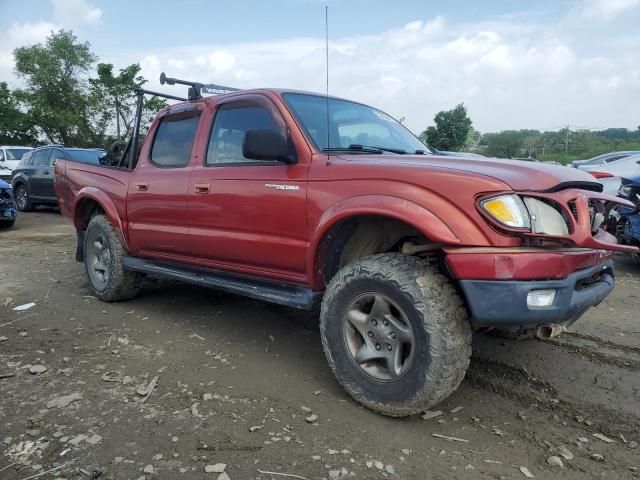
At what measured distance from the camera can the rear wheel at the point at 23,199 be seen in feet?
43.6

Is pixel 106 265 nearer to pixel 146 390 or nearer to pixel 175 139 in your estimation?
pixel 175 139

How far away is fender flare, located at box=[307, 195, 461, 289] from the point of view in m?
2.48

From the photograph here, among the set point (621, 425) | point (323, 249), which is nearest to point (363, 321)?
point (323, 249)

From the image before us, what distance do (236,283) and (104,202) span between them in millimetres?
1966

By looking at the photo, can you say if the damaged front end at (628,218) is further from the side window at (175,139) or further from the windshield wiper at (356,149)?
the side window at (175,139)

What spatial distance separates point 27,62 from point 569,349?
42.2 meters

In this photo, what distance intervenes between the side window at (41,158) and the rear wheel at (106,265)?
29.0 feet

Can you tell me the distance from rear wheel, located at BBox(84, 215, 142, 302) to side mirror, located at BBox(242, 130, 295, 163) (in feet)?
7.53

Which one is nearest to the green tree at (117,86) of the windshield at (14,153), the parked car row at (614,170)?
the windshield at (14,153)

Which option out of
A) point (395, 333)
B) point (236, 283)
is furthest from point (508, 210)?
point (236, 283)

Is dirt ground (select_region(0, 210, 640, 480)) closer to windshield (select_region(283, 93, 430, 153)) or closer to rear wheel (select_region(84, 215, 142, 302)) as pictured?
rear wheel (select_region(84, 215, 142, 302))

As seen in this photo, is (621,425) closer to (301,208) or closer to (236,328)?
(301,208)

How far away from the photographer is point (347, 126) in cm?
374

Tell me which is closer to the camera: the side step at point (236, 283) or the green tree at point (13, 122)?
the side step at point (236, 283)
